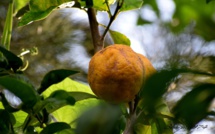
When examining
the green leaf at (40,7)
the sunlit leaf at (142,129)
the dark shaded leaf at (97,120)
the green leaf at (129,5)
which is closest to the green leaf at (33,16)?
the green leaf at (40,7)

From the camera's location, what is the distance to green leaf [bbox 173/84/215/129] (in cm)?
21

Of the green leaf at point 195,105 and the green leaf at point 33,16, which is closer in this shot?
the green leaf at point 195,105

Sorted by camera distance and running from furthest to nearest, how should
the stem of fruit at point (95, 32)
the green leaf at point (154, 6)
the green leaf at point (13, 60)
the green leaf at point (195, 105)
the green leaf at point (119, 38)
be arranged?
the green leaf at point (119, 38)
the stem of fruit at point (95, 32)
the green leaf at point (13, 60)
the green leaf at point (154, 6)
the green leaf at point (195, 105)

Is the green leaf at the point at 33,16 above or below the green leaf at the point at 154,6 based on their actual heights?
below

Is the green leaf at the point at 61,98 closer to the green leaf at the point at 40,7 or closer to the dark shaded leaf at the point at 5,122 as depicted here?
the dark shaded leaf at the point at 5,122

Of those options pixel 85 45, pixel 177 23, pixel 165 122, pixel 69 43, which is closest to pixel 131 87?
pixel 165 122

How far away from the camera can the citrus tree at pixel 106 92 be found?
22 cm

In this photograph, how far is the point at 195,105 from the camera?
0.70 ft

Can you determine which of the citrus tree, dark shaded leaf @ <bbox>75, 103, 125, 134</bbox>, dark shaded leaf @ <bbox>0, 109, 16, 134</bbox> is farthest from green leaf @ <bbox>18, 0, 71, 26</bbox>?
dark shaded leaf @ <bbox>75, 103, 125, 134</bbox>

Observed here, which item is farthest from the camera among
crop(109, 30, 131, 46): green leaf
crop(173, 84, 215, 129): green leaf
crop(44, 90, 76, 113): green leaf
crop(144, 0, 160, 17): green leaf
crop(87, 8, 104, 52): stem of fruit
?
crop(109, 30, 131, 46): green leaf

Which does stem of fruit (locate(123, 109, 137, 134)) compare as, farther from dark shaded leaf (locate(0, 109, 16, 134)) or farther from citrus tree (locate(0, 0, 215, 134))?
dark shaded leaf (locate(0, 109, 16, 134))

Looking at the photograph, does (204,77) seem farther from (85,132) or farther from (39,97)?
(39,97)

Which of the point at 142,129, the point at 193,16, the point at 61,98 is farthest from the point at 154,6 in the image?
the point at 142,129

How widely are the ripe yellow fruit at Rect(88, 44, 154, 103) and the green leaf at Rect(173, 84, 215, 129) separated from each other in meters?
0.35
